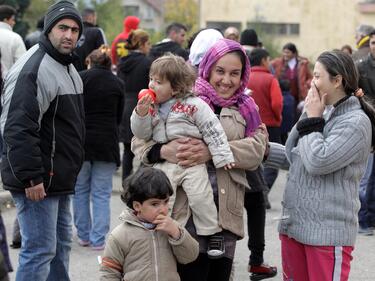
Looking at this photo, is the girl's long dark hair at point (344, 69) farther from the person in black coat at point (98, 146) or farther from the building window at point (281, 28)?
the building window at point (281, 28)

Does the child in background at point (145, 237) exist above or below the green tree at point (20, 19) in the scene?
above

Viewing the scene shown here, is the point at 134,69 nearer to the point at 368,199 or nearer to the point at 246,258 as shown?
the point at 368,199

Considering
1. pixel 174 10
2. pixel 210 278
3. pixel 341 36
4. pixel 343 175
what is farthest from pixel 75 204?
pixel 174 10

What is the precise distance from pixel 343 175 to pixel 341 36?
57228 millimetres

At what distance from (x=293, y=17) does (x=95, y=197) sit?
182ft

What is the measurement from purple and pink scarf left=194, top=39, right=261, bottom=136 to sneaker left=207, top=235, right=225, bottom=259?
25.7 inches

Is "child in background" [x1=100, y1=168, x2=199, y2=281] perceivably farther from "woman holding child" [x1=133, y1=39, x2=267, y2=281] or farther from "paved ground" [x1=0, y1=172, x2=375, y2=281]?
"paved ground" [x1=0, y1=172, x2=375, y2=281]

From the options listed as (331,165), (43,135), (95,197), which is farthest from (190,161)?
(95,197)

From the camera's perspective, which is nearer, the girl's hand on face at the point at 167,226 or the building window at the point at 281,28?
the girl's hand on face at the point at 167,226

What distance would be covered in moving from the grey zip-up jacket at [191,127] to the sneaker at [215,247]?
0.40m

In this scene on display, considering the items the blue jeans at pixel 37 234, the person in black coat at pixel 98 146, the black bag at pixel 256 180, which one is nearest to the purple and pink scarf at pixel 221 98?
the black bag at pixel 256 180

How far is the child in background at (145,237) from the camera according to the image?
169 inches

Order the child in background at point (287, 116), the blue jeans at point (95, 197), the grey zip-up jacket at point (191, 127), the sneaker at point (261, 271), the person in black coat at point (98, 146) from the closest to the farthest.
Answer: the grey zip-up jacket at point (191, 127) → the sneaker at point (261, 271) → the person in black coat at point (98, 146) → the blue jeans at point (95, 197) → the child in background at point (287, 116)

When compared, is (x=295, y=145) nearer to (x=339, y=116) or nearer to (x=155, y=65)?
(x=339, y=116)
